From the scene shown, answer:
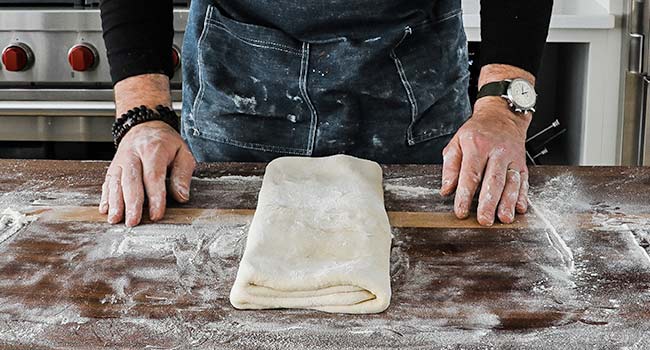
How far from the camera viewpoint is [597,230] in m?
1.13

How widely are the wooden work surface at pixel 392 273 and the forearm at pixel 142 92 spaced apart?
4.6 inches

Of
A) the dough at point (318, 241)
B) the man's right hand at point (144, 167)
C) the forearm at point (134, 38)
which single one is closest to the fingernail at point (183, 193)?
the man's right hand at point (144, 167)

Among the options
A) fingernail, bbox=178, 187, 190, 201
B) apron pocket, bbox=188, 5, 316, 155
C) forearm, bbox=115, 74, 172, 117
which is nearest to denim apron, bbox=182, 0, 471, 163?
apron pocket, bbox=188, 5, 316, 155

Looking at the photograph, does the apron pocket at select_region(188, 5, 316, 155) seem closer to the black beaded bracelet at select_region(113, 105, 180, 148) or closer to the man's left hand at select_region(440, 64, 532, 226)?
the black beaded bracelet at select_region(113, 105, 180, 148)

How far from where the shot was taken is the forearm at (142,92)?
4.48ft

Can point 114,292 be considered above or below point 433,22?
below

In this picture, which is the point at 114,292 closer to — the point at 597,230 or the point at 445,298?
the point at 445,298

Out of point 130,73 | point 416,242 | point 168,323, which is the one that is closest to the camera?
point 168,323

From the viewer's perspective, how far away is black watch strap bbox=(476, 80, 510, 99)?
1.33 meters

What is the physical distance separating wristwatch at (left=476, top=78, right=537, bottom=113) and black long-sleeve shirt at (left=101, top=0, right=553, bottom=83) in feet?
0.15

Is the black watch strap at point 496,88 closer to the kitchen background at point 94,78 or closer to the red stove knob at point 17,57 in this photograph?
the kitchen background at point 94,78

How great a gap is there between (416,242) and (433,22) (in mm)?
490

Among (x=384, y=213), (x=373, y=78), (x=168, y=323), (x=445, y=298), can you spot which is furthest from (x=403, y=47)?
(x=168, y=323)

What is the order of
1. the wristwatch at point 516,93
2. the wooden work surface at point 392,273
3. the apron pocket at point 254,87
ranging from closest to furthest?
the wooden work surface at point 392,273
the wristwatch at point 516,93
the apron pocket at point 254,87
